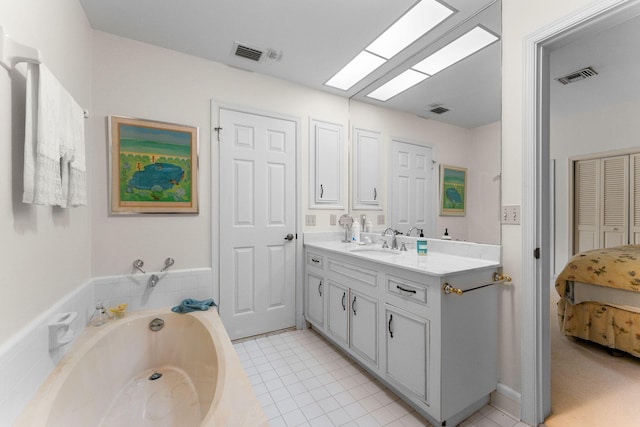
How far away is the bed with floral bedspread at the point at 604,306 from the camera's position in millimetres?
1960

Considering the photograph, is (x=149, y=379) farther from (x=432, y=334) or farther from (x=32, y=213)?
(x=432, y=334)

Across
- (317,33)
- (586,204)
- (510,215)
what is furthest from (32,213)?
(586,204)

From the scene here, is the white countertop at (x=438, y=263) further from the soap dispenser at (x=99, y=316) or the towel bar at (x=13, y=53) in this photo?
the towel bar at (x=13, y=53)

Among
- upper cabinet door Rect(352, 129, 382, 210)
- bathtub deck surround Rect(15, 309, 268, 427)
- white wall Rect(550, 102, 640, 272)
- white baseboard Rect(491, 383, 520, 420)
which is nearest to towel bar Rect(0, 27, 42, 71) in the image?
bathtub deck surround Rect(15, 309, 268, 427)

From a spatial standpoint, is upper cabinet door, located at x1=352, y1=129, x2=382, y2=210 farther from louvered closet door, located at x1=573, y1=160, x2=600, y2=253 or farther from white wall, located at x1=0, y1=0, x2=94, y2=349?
louvered closet door, located at x1=573, y1=160, x2=600, y2=253

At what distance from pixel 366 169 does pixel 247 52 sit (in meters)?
1.52

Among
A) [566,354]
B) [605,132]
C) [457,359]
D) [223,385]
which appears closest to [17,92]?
[223,385]

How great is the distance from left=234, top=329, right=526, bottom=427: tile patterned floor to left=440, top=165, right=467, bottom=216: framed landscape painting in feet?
4.06

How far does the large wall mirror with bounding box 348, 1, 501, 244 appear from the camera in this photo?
66.7 inches

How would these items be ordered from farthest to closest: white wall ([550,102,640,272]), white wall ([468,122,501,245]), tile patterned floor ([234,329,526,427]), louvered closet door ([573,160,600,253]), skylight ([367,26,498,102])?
louvered closet door ([573,160,600,253]) → white wall ([550,102,640,272]) → skylight ([367,26,498,102]) → white wall ([468,122,501,245]) → tile patterned floor ([234,329,526,427])

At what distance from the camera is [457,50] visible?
1.93 meters

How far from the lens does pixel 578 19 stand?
125cm

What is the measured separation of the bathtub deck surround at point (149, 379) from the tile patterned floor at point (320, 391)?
432 mm

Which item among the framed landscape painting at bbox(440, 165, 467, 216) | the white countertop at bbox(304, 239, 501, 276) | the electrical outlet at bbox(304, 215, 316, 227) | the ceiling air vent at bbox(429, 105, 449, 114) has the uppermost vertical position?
the ceiling air vent at bbox(429, 105, 449, 114)
